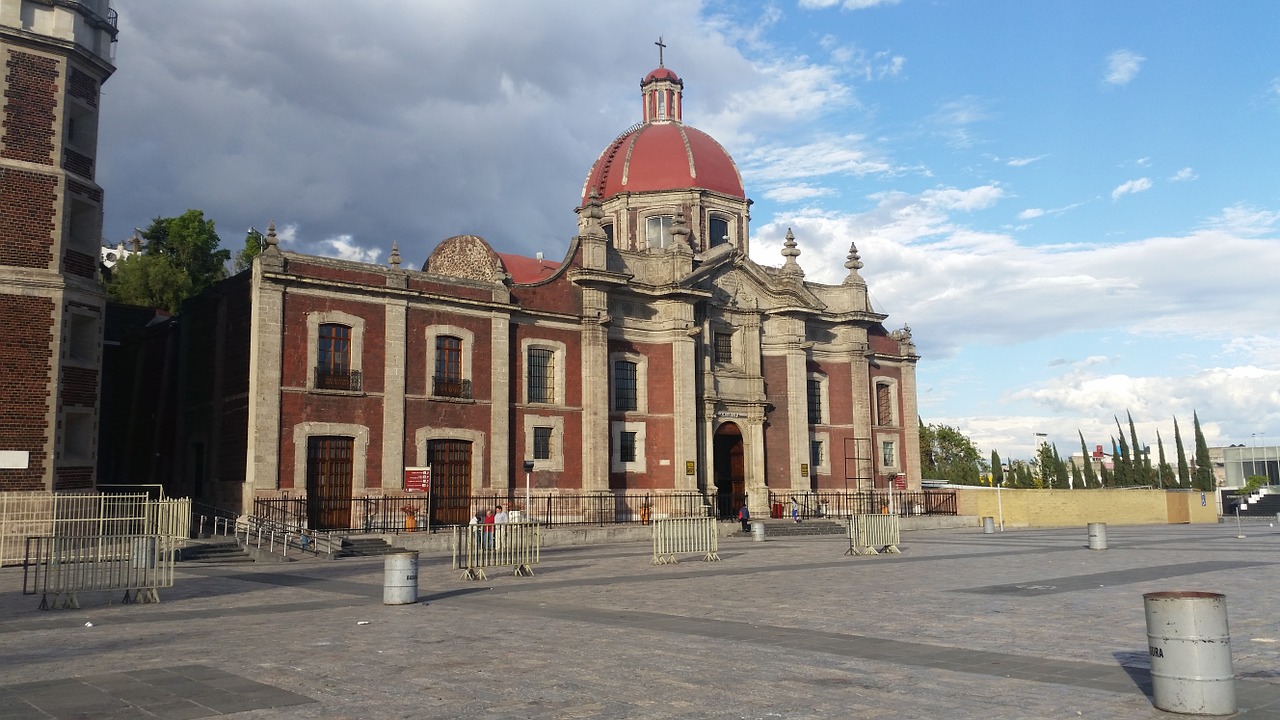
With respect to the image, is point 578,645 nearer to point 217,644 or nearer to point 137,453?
point 217,644

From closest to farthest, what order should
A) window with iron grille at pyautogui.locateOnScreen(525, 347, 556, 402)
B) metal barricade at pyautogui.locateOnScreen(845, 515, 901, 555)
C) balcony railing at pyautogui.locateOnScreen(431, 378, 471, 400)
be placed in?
metal barricade at pyautogui.locateOnScreen(845, 515, 901, 555) → balcony railing at pyautogui.locateOnScreen(431, 378, 471, 400) → window with iron grille at pyautogui.locateOnScreen(525, 347, 556, 402)

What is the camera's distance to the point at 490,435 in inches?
1359

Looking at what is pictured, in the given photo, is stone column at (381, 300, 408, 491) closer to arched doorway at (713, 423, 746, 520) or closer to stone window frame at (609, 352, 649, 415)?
stone window frame at (609, 352, 649, 415)

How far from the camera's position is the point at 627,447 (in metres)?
39.0

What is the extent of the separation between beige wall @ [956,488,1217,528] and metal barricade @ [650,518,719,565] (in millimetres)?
27133

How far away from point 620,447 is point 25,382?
20.1m

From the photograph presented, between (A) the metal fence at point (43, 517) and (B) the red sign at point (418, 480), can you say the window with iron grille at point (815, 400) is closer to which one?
(B) the red sign at point (418, 480)

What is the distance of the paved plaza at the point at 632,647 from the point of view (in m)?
7.73

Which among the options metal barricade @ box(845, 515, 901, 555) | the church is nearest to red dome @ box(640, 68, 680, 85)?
the church

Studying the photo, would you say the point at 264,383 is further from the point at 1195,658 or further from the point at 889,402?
the point at 889,402

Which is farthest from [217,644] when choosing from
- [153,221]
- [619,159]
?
[153,221]

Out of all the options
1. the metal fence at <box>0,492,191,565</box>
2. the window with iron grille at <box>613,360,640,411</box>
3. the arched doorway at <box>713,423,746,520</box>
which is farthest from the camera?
the arched doorway at <box>713,423,746,520</box>

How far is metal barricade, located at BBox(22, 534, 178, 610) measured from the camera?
47.6 ft

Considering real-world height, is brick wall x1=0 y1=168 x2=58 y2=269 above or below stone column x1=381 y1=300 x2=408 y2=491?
above
